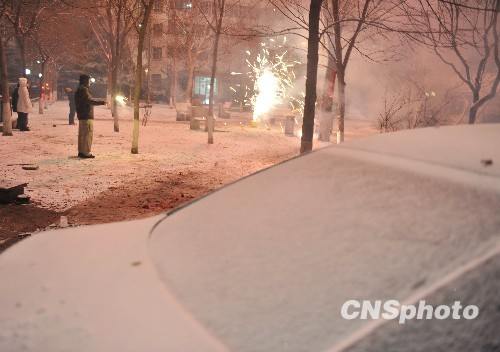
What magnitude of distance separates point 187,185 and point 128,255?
6413 mm

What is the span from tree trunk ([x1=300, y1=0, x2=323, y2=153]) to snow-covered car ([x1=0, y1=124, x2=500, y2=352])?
632cm

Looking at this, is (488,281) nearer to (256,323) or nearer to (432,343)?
(432,343)

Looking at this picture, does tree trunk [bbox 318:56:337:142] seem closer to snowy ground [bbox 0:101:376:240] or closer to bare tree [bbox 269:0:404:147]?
bare tree [bbox 269:0:404:147]

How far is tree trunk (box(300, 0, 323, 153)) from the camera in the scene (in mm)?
8477

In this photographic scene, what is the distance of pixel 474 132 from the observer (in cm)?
231

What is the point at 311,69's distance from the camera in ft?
28.2

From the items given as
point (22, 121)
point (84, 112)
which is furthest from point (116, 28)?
point (84, 112)

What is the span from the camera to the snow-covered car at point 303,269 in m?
1.35

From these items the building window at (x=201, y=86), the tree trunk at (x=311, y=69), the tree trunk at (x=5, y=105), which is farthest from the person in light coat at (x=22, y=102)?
the building window at (x=201, y=86)

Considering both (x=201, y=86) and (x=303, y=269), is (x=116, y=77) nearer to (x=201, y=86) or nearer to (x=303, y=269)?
(x=303, y=269)

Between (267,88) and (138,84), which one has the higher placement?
(267,88)

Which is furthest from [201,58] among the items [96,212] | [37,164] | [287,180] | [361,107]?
[287,180]

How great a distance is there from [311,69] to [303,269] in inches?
294

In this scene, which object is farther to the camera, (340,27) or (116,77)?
(116,77)
